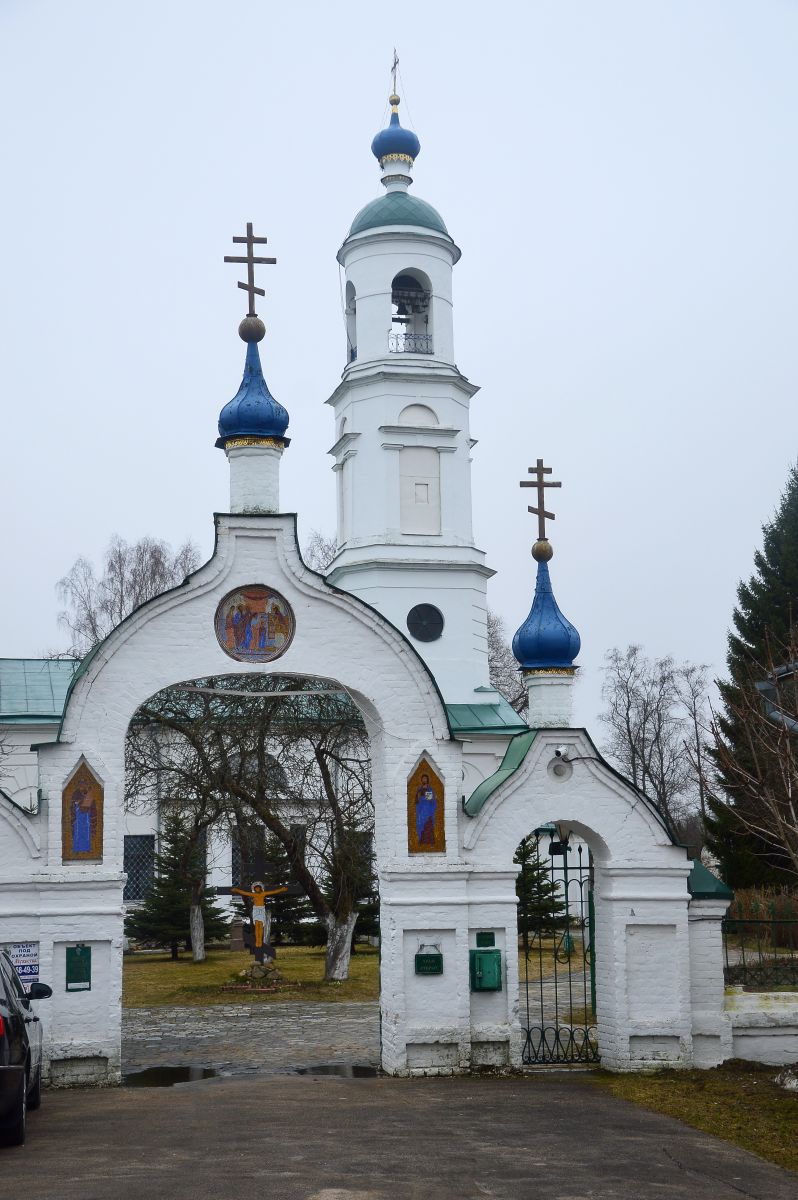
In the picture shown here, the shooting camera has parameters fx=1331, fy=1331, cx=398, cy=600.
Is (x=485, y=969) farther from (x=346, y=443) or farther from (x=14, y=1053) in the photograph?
(x=346, y=443)

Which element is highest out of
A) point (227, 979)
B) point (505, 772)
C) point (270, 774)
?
point (270, 774)

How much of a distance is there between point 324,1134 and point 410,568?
→ 17.5 metres

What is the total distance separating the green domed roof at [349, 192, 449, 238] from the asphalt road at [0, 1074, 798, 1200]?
62.4 ft

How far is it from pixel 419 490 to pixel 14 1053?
1920 cm

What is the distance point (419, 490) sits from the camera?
2695cm

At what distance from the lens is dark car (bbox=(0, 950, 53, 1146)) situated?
8609 millimetres

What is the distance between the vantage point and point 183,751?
24797mm

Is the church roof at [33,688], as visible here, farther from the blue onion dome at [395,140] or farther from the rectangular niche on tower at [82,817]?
the rectangular niche on tower at [82,817]

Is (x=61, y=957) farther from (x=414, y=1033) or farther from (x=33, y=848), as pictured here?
(x=414, y=1033)

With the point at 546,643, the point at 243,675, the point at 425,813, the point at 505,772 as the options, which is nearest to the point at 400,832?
the point at 425,813

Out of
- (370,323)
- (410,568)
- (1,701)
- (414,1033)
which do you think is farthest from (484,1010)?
(1,701)

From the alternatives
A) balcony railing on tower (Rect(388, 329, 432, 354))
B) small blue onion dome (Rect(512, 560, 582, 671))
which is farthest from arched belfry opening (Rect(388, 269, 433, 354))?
small blue onion dome (Rect(512, 560, 582, 671))

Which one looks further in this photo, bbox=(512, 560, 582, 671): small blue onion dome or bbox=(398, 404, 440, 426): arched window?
bbox=(398, 404, 440, 426): arched window

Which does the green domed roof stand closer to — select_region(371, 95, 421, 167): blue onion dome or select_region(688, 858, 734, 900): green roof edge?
select_region(371, 95, 421, 167): blue onion dome
